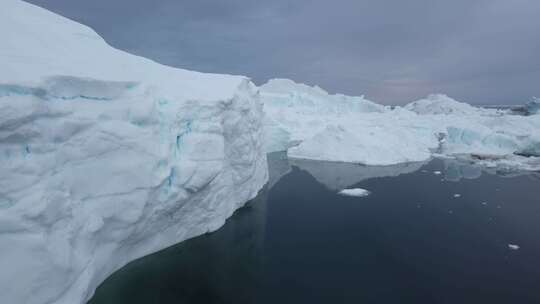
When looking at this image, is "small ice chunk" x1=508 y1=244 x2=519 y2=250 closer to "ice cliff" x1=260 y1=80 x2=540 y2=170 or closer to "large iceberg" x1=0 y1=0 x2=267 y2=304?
"large iceberg" x1=0 y1=0 x2=267 y2=304

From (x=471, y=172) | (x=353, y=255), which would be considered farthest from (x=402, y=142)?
(x=353, y=255)

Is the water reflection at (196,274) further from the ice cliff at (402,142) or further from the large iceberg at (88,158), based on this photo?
the ice cliff at (402,142)

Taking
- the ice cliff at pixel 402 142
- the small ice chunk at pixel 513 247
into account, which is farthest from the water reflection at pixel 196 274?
the ice cliff at pixel 402 142

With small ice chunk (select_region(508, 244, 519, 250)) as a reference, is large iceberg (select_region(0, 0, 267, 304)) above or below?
above

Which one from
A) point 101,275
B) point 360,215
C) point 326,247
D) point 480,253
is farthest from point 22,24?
point 480,253

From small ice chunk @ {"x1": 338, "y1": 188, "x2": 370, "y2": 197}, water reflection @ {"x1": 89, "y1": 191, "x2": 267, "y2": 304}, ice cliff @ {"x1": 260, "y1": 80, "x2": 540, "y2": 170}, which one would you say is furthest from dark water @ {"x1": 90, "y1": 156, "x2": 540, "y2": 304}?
ice cliff @ {"x1": 260, "y1": 80, "x2": 540, "y2": 170}

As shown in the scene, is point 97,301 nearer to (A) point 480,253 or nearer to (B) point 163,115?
(B) point 163,115

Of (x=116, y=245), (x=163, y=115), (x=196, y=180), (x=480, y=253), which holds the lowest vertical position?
(x=480, y=253)
